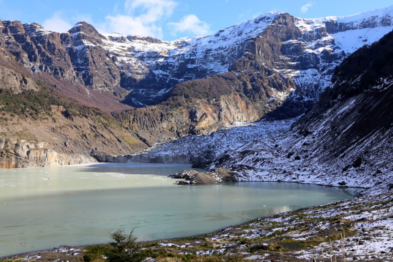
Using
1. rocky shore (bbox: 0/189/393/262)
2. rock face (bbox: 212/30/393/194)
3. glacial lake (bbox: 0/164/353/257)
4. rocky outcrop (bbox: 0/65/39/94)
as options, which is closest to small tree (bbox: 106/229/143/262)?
rocky shore (bbox: 0/189/393/262)

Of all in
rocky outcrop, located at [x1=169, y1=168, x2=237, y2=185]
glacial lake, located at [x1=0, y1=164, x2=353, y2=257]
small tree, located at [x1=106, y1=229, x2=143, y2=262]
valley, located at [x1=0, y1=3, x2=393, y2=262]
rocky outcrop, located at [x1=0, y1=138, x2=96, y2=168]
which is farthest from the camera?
rocky outcrop, located at [x1=0, y1=138, x2=96, y2=168]

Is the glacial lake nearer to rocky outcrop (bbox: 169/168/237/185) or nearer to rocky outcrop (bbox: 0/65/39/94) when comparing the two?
rocky outcrop (bbox: 169/168/237/185)

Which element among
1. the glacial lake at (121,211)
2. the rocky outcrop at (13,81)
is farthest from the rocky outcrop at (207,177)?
the rocky outcrop at (13,81)

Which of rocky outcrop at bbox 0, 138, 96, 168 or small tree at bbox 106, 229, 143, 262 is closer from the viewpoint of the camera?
small tree at bbox 106, 229, 143, 262

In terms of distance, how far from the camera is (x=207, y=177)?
71.1 meters

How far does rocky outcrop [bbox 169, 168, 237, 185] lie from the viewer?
226ft

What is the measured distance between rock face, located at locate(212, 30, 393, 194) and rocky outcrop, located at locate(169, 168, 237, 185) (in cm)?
396

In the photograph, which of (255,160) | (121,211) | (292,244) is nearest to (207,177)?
(255,160)

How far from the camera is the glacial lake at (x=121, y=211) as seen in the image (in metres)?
27.5

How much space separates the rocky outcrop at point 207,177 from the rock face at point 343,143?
396 centimetres

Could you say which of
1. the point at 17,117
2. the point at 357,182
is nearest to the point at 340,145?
the point at 357,182

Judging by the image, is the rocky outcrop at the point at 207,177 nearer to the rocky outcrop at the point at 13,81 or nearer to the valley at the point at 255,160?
the valley at the point at 255,160

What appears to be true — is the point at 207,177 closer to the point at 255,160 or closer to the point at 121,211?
the point at 255,160

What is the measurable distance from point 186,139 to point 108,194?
10213cm
